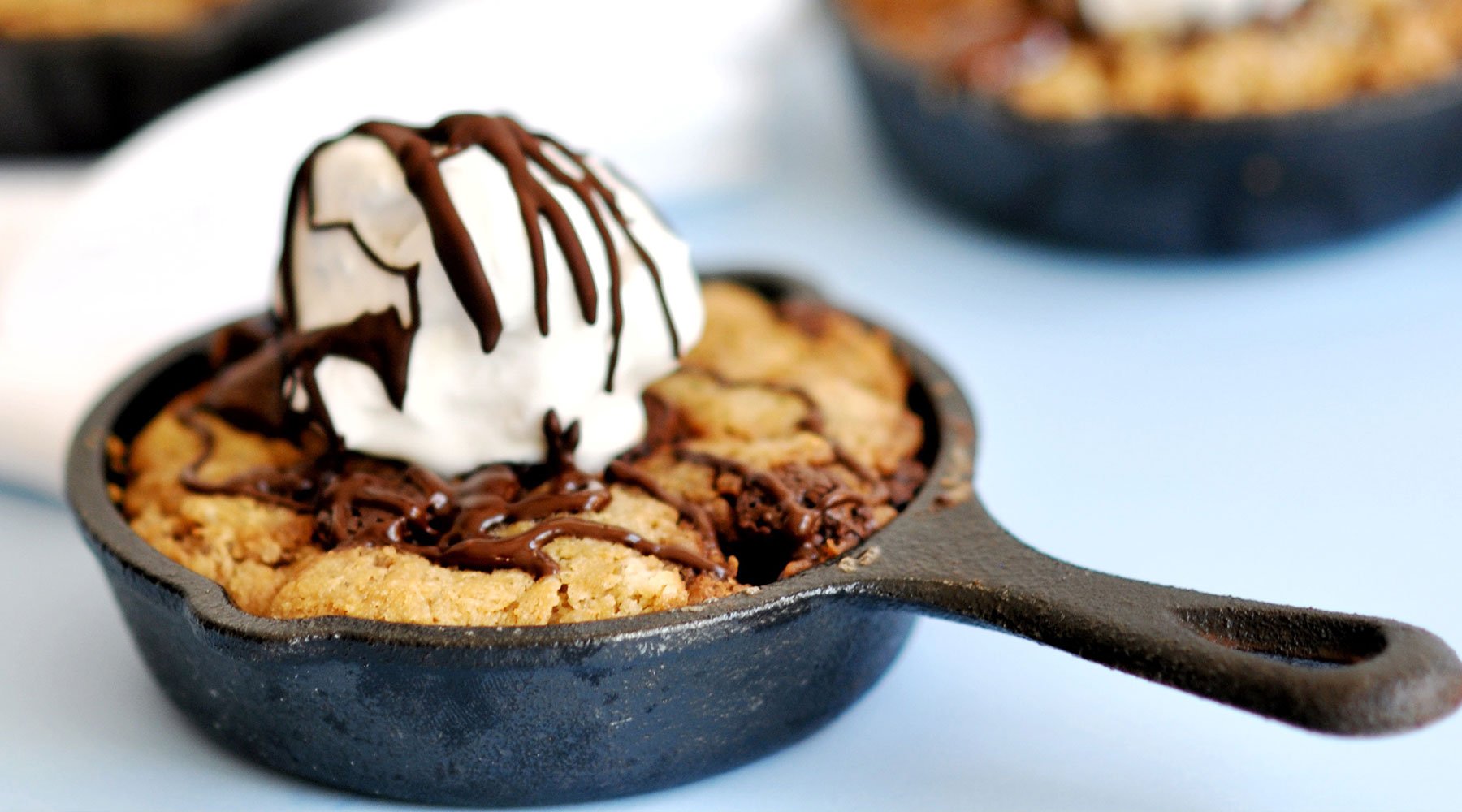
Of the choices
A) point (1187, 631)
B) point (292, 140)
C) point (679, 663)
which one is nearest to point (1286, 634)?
point (1187, 631)

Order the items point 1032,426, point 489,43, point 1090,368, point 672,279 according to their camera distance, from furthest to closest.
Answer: point 489,43 → point 1090,368 → point 1032,426 → point 672,279

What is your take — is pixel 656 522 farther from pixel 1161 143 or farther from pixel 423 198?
pixel 1161 143

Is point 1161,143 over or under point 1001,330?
over

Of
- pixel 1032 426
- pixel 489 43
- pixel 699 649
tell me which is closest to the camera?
pixel 699 649

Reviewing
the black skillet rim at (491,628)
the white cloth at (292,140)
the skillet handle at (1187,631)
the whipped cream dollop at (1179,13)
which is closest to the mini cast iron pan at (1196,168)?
the whipped cream dollop at (1179,13)

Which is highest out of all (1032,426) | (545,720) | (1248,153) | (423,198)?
(423,198)

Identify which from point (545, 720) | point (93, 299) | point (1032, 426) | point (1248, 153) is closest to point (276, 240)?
point (93, 299)

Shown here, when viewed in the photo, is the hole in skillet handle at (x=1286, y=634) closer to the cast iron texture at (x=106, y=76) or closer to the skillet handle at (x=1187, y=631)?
the skillet handle at (x=1187, y=631)
